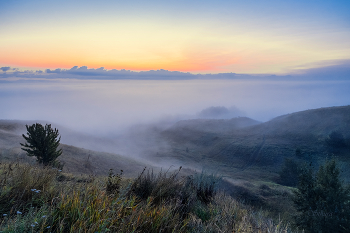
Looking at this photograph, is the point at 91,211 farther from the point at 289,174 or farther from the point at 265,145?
the point at 265,145

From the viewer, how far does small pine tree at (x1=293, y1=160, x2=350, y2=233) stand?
39.5 ft

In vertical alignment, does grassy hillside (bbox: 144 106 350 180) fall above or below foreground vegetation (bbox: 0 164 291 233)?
below

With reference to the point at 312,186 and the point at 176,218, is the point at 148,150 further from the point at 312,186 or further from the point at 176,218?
the point at 176,218

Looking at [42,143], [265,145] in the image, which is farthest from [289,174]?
[42,143]

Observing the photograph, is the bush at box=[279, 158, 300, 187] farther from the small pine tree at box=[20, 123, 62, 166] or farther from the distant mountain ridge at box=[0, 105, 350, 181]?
the small pine tree at box=[20, 123, 62, 166]

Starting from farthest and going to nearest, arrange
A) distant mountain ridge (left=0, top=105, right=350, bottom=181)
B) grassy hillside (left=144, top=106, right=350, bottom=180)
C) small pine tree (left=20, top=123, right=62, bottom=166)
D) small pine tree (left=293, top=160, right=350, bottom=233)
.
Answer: distant mountain ridge (left=0, top=105, right=350, bottom=181) < grassy hillside (left=144, top=106, right=350, bottom=180) < small pine tree (left=20, top=123, right=62, bottom=166) < small pine tree (left=293, top=160, right=350, bottom=233)

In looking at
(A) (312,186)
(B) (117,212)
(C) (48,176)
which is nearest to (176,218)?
(B) (117,212)

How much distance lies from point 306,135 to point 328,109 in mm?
15939

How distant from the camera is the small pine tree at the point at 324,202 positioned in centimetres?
1203

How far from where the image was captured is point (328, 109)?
2539 inches

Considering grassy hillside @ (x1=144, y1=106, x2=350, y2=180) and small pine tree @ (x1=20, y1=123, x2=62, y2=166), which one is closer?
small pine tree @ (x1=20, y1=123, x2=62, y2=166)

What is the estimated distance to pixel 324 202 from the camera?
13.7 meters

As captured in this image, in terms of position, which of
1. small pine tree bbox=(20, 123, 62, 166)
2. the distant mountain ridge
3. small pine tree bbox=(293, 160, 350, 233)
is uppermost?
small pine tree bbox=(20, 123, 62, 166)

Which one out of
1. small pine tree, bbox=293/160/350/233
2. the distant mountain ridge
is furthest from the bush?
small pine tree, bbox=293/160/350/233
